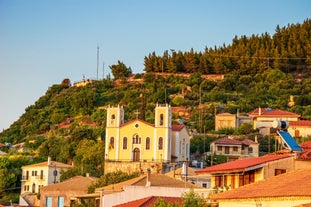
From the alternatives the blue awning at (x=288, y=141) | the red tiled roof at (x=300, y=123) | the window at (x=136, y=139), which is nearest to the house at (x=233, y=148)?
the red tiled roof at (x=300, y=123)

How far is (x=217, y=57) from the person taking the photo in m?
125

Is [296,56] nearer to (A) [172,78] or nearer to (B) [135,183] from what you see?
(A) [172,78]

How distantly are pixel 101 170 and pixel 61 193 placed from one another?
24.3 m

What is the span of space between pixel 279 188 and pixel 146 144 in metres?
59.4

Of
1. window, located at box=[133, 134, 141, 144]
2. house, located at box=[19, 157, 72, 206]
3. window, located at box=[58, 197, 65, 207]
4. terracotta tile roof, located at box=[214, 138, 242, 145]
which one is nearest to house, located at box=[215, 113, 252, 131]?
terracotta tile roof, located at box=[214, 138, 242, 145]

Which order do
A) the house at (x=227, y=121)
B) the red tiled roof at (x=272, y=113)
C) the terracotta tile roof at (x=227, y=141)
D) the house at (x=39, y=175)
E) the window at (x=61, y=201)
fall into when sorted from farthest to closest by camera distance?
the house at (x=227, y=121) → the red tiled roof at (x=272, y=113) → the terracotta tile roof at (x=227, y=141) → the house at (x=39, y=175) → the window at (x=61, y=201)

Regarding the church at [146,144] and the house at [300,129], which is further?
the house at [300,129]

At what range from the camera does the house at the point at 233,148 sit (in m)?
82.1

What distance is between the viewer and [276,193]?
822 inches

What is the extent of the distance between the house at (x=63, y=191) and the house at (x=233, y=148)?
25.3 m

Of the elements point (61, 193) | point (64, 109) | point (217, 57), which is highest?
point (217, 57)

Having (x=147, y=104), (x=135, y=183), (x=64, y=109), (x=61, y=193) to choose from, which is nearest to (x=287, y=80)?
(x=147, y=104)

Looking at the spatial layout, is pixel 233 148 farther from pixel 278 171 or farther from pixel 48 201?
pixel 278 171

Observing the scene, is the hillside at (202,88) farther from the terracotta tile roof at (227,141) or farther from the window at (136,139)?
the window at (136,139)
